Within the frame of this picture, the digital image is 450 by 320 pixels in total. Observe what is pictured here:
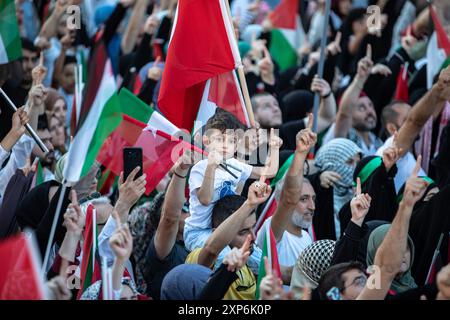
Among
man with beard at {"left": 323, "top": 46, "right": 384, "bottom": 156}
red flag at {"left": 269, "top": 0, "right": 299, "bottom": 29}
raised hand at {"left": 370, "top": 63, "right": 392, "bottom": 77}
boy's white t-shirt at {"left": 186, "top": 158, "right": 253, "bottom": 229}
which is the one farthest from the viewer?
red flag at {"left": 269, "top": 0, "right": 299, "bottom": 29}

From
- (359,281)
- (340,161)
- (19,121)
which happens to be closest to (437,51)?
(340,161)

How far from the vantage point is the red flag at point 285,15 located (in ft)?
42.1

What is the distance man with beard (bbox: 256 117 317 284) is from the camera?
686 cm

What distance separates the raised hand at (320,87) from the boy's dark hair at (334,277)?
12.0 feet

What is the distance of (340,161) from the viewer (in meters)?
8.79

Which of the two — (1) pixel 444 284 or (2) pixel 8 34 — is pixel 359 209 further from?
(2) pixel 8 34

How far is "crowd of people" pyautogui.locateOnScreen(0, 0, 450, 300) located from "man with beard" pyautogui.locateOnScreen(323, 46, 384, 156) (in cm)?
1

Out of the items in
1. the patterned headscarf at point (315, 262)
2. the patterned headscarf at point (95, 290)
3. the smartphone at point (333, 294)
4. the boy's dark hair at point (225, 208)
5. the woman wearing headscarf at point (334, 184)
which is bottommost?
the woman wearing headscarf at point (334, 184)

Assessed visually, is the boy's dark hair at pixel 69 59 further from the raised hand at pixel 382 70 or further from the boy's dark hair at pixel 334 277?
the boy's dark hair at pixel 334 277

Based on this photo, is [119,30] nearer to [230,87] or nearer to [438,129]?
[438,129]

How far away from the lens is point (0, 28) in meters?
8.48

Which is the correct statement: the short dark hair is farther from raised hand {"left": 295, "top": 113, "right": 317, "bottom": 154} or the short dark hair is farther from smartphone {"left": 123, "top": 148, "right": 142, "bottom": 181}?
raised hand {"left": 295, "top": 113, "right": 317, "bottom": 154}

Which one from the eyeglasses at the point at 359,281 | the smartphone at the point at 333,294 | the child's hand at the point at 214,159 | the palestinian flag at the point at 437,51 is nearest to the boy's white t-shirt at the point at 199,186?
the child's hand at the point at 214,159

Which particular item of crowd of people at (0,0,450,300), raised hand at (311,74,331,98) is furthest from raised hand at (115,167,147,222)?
raised hand at (311,74,331,98)
